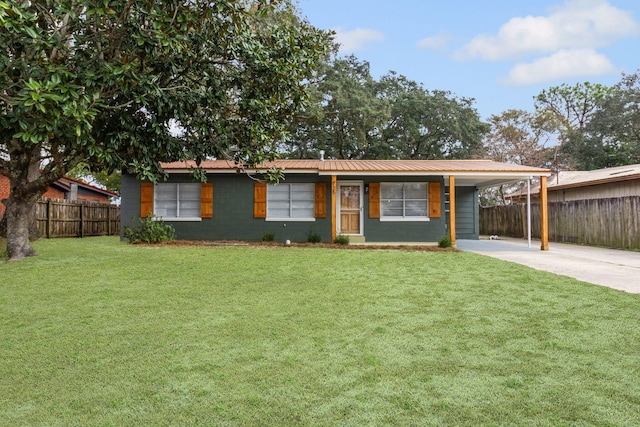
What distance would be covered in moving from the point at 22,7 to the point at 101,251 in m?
6.20

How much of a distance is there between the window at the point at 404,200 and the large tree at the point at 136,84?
4.85 metres

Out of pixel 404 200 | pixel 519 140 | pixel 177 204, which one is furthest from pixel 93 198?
pixel 519 140

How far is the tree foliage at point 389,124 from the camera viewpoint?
23.3 m

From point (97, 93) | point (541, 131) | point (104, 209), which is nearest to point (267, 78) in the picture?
point (97, 93)

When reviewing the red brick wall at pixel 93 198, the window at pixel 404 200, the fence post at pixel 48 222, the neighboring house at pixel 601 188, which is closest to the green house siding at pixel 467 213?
the window at pixel 404 200

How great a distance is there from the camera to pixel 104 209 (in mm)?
20625

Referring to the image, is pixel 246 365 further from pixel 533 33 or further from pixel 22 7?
pixel 533 33

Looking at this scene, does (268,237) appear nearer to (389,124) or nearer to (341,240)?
(341,240)

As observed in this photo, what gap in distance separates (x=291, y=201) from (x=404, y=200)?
12.2 ft

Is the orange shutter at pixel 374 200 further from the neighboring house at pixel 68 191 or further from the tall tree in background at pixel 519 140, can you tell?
the tall tree in background at pixel 519 140

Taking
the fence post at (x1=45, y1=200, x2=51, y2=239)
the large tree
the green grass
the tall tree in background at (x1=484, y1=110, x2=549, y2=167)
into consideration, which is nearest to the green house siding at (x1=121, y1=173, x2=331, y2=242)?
the large tree

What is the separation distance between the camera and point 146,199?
1423 centimetres

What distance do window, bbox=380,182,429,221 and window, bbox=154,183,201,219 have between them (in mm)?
6225

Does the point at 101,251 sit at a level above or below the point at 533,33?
below
